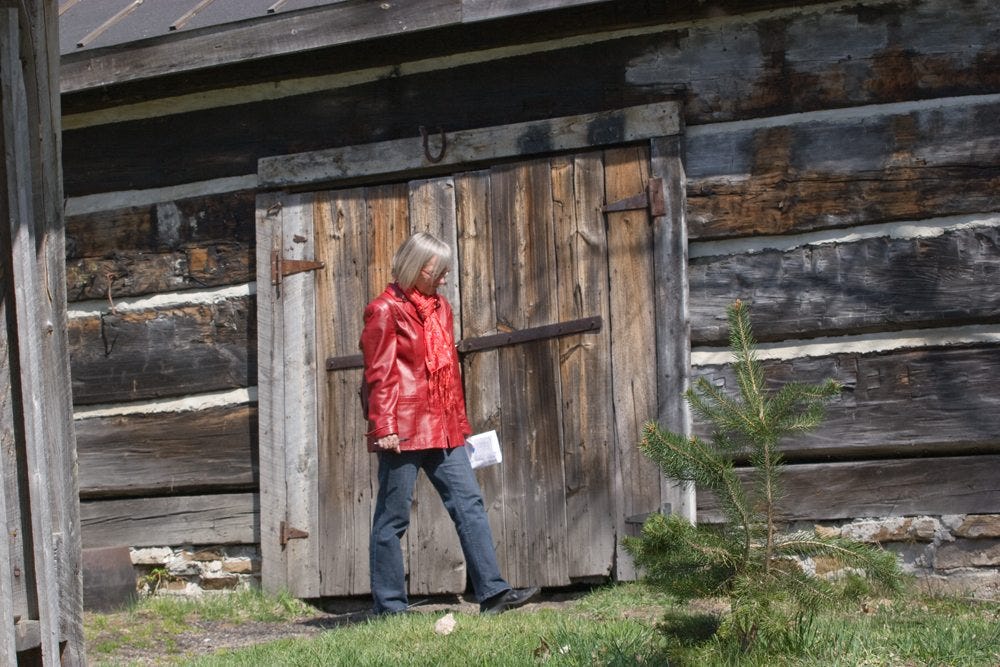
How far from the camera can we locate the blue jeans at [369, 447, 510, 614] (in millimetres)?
5004

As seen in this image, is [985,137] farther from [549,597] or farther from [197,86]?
[197,86]

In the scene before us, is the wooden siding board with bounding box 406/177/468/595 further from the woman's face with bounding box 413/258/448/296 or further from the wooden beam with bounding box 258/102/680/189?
the woman's face with bounding box 413/258/448/296

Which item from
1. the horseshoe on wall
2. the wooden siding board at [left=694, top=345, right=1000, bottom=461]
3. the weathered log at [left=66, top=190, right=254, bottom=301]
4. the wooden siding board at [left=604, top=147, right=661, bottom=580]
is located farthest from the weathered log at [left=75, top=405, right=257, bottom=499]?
the wooden siding board at [left=694, top=345, right=1000, bottom=461]

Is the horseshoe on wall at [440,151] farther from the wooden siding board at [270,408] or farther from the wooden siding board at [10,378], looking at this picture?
the wooden siding board at [10,378]

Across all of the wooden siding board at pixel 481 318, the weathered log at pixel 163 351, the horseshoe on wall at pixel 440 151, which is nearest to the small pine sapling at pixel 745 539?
the wooden siding board at pixel 481 318

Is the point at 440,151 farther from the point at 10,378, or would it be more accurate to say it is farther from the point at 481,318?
the point at 10,378

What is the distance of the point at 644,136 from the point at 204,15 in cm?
236

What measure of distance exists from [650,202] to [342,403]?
1.77 meters

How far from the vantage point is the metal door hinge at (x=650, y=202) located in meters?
5.36

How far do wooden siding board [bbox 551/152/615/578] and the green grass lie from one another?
0.25 m

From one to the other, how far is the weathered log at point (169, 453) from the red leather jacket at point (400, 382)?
1.40m

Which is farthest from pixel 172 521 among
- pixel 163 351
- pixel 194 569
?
pixel 163 351

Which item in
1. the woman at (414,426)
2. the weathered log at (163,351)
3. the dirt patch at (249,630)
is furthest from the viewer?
the weathered log at (163,351)

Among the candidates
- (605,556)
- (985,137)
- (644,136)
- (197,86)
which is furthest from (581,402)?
(197,86)
